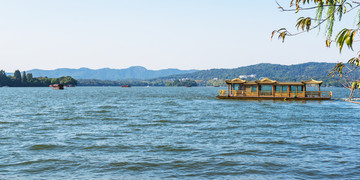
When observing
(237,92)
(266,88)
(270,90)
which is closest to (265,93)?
(266,88)

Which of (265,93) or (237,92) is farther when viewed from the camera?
(237,92)

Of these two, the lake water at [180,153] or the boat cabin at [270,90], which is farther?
the boat cabin at [270,90]

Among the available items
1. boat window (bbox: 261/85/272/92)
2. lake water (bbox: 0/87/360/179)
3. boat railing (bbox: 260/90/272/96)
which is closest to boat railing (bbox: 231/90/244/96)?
boat railing (bbox: 260/90/272/96)

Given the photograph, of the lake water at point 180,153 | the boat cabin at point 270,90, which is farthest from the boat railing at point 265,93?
the lake water at point 180,153

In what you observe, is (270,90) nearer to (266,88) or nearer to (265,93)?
(266,88)

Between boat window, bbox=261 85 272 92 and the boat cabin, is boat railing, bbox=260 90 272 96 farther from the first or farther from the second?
boat window, bbox=261 85 272 92

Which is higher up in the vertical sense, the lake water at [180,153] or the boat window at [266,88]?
the boat window at [266,88]

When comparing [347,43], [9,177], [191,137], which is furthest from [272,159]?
[347,43]

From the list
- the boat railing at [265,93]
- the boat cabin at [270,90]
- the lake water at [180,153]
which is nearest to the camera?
the lake water at [180,153]

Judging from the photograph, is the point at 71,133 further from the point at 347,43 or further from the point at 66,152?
the point at 347,43

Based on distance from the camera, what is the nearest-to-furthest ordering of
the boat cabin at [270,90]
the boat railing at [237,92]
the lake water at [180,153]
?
the lake water at [180,153] < the boat cabin at [270,90] < the boat railing at [237,92]

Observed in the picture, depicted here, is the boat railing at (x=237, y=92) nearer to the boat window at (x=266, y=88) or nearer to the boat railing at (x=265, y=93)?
the boat railing at (x=265, y=93)

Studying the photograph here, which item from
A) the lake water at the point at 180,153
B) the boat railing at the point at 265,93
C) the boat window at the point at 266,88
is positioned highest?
the boat window at the point at 266,88

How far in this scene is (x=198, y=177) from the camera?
13.4m
